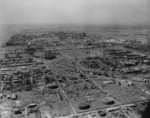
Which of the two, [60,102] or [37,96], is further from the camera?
[37,96]

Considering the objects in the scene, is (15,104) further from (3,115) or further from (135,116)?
(135,116)

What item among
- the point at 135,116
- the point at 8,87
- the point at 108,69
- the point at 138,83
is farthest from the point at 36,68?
the point at 135,116

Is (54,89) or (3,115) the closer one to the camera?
(3,115)

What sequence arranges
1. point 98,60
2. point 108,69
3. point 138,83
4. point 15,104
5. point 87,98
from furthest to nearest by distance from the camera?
point 98,60, point 108,69, point 138,83, point 87,98, point 15,104

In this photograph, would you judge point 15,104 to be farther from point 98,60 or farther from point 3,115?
point 98,60

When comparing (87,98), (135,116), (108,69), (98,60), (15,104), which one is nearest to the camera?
(135,116)

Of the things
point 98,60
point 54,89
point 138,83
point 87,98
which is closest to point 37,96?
point 54,89

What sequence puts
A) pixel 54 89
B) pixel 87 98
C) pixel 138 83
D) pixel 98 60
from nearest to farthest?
pixel 87 98 → pixel 54 89 → pixel 138 83 → pixel 98 60

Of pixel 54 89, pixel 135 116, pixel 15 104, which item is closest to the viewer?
pixel 135 116
